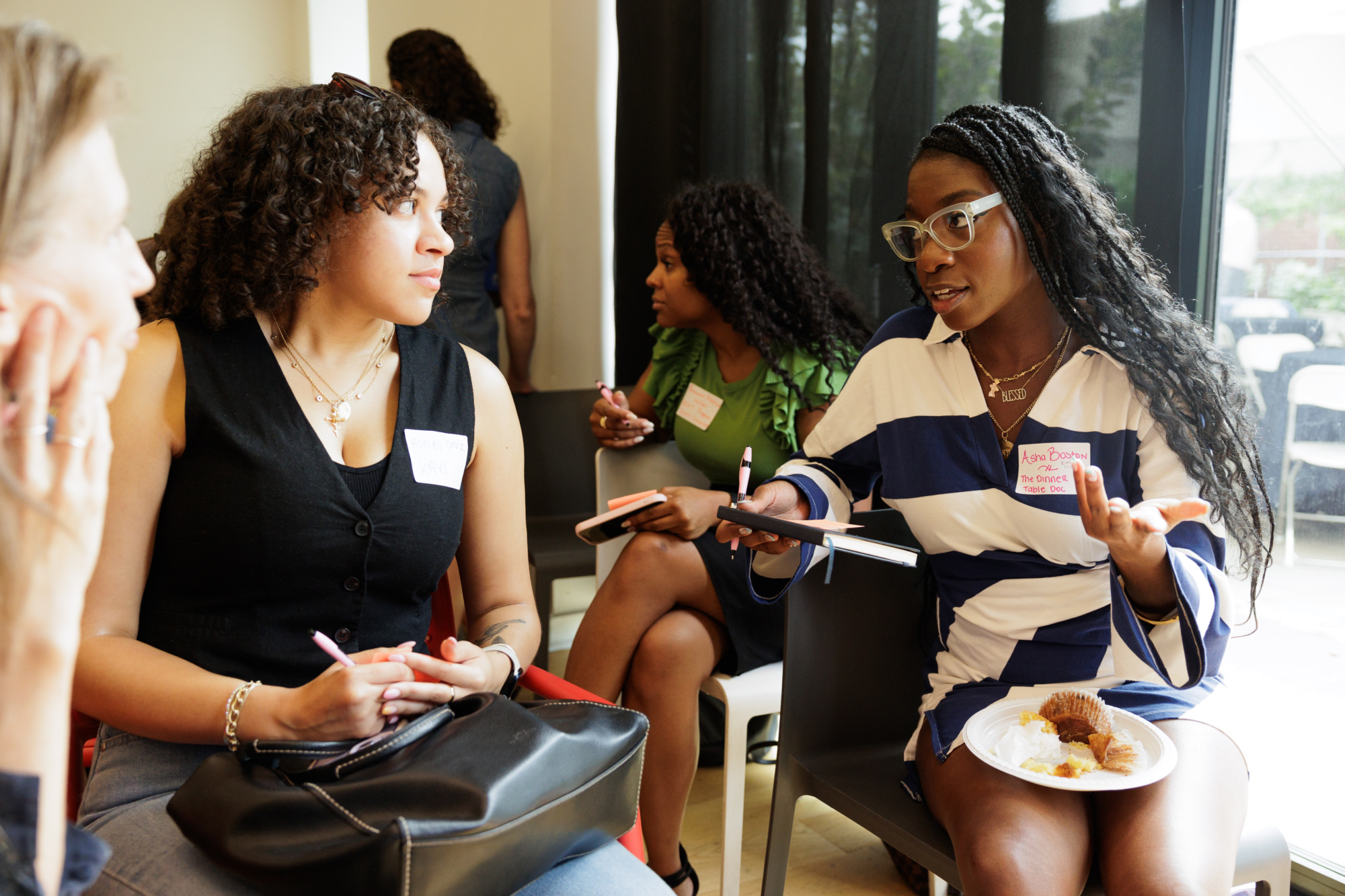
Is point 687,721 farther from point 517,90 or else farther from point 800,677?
point 517,90

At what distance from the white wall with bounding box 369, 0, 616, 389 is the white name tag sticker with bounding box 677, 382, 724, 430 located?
56.0 inches

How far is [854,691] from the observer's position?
5.49 feet

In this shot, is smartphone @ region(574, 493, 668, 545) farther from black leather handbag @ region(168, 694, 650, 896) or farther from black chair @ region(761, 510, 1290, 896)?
black leather handbag @ region(168, 694, 650, 896)

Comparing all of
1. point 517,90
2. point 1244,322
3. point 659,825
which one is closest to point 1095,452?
point 1244,322

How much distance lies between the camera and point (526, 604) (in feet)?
5.00

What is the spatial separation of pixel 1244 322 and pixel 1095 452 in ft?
2.47

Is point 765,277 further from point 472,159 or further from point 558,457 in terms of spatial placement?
point 472,159

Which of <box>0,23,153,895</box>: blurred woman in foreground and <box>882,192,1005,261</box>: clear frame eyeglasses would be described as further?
<box>882,192,1005,261</box>: clear frame eyeglasses

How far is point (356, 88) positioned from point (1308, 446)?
183cm

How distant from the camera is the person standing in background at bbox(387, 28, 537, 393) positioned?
3537mm

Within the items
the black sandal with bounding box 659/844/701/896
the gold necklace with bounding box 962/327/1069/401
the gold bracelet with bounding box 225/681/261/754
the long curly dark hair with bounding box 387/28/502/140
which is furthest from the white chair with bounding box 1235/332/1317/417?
the long curly dark hair with bounding box 387/28/502/140

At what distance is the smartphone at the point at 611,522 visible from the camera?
1.86 metres

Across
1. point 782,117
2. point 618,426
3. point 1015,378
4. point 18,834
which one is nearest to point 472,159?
point 782,117

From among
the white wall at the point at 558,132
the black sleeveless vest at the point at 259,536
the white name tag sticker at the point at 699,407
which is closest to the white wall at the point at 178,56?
the white wall at the point at 558,132
